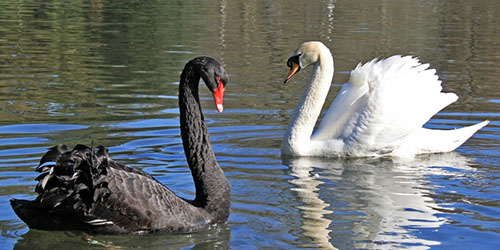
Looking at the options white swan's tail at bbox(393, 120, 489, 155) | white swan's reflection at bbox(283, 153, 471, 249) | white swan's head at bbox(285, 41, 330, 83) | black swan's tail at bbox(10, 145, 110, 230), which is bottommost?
white swan's reflection at bbox(283, 153, 471, 249)

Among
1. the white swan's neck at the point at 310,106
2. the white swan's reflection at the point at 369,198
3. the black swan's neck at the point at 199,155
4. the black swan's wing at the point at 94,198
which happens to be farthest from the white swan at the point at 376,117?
the black swan's wing at the point at 94,198

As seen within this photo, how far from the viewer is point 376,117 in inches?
330

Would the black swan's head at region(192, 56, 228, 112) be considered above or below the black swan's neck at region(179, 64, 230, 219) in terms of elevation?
above

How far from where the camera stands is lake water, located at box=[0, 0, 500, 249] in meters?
6.05

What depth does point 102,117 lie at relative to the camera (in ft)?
32.2

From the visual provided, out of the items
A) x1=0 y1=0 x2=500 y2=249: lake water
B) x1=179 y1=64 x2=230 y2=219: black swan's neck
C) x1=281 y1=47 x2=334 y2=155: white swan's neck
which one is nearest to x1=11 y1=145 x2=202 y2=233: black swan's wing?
x1=0 y1=0 x2=500 y2=249: lake water

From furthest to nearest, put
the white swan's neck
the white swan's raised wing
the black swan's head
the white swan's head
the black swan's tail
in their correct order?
the white swan's head
the white swan's neck
the white swan's raised wing
the black swan's head
the black swan's tail

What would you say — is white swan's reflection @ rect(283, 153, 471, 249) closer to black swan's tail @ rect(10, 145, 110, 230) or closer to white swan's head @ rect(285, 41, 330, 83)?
white swan's head @ rect(285, 41, 330, 83)

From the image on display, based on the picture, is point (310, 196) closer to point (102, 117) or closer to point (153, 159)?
point (153, 159)

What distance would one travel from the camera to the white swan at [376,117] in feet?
27.7

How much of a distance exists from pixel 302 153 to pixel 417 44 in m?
11.6

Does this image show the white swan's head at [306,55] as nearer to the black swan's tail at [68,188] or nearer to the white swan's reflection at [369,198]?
the white swan's reflection at [369,198]

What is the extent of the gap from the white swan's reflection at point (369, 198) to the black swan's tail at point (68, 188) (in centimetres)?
157

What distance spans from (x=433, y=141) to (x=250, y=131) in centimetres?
207
